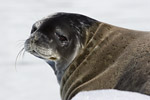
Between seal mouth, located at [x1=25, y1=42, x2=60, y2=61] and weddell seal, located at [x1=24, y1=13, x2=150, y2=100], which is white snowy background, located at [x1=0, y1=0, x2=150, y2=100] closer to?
weddell seal, located at [x1=24, y1=13, x2=150, y2=100]

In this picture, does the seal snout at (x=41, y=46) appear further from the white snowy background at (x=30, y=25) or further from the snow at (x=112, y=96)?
the white snowy background at (x=30, y=25)

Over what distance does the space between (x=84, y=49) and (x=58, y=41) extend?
0.23m

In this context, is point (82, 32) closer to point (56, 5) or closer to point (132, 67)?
point (132, 67)

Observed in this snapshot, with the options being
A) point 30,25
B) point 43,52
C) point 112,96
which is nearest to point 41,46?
point 43,52

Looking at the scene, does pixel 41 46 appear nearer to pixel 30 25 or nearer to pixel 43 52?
pixel 43 52

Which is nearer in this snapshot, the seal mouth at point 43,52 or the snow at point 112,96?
the snow at point 112,96

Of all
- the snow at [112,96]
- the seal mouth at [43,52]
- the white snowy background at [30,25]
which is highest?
the snow at [112,96]

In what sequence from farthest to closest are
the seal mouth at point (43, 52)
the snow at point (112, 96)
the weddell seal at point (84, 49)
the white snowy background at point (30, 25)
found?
the white snowy background at point (30, 25) < the seal mouth at point (43, 52) < the weddell seal at point (84, 49) < the snow at point (112, 96)

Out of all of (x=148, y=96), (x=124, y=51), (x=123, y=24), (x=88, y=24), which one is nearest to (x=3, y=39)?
(x=123, y=24)

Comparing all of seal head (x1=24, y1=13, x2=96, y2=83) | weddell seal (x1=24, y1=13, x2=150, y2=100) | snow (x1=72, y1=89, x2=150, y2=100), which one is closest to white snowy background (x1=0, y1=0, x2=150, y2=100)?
snow (x1=72, y1=89, x2=150, y2=100)

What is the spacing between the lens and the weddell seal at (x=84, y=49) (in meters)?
3.60

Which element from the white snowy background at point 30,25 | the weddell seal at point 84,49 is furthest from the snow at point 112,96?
the weddell seal at point 84,49

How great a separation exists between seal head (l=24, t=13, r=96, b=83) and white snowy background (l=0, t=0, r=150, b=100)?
3.45ft

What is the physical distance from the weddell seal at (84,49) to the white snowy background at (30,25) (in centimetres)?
57
